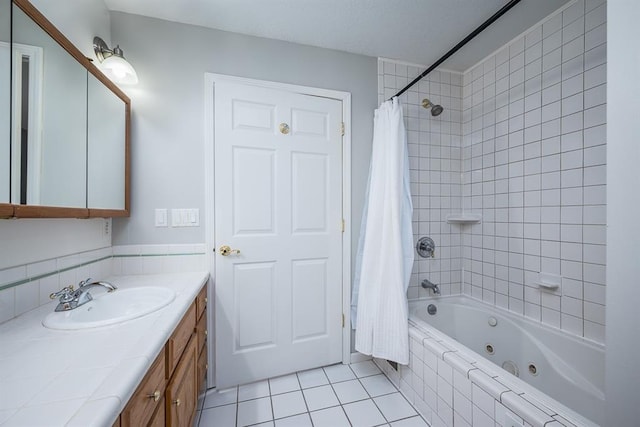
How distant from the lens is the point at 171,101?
5.10ft

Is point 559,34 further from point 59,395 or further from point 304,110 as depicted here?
point 59,395

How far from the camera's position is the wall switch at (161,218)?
5.04 feet

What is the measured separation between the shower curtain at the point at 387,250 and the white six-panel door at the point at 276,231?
27cm

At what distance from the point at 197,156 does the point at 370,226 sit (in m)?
1.23

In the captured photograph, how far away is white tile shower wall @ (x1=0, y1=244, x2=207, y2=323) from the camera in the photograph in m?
0.88

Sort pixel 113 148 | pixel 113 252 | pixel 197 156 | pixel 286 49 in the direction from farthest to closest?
pixel 286 49, pixel 197 156, pixel 113 252, pixel 113 148

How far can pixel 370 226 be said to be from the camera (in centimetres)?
168

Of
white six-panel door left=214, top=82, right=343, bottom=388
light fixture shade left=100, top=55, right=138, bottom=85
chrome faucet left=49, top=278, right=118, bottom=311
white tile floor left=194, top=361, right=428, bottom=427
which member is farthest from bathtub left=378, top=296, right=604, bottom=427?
light fixture shade left=100, top=55, right=138, bottom=85

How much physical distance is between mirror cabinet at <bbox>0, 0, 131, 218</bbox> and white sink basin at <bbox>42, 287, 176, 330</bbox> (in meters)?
0.37

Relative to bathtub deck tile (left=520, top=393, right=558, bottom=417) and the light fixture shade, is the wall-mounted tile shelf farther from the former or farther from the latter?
the light fixture shade

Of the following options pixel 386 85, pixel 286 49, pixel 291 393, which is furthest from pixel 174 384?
pixel 386 85

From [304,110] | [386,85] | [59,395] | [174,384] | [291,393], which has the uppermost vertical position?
[386,85]

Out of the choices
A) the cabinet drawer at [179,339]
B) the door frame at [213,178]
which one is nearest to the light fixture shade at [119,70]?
the door frame at [213,178]

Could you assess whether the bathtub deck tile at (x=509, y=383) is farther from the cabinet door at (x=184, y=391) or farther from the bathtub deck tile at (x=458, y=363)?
the cabinet door at (x=184, y=391)
